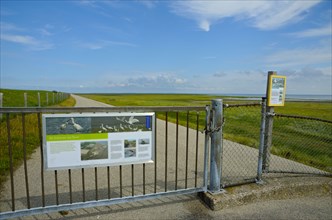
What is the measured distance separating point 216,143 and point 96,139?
75.2 inches

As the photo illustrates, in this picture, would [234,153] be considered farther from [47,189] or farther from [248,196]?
[47,189]

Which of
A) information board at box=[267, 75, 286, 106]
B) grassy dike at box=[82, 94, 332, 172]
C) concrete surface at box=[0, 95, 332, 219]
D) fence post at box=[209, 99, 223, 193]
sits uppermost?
information board at box=[267, 75, 286, 106]

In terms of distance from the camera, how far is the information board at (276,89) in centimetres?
428

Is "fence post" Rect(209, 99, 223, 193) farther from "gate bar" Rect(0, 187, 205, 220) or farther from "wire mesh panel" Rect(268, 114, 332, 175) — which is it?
"wire mesh panel" Rect(268, 114, 332, 175)

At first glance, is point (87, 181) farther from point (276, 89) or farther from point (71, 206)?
point (276, 89)

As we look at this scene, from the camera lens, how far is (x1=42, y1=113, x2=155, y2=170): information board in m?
3.06

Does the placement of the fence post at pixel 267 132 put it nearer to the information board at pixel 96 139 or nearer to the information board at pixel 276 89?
the information board at pixel 276 89

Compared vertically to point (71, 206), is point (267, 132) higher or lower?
higher

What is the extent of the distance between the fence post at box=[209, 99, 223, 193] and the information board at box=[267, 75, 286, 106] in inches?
46.0

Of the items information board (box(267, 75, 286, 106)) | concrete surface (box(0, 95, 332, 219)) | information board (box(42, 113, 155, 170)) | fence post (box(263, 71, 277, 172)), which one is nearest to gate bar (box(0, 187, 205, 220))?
concrete surface (box(0, 95, 332, 219))

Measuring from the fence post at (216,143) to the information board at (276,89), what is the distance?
1.17 metres

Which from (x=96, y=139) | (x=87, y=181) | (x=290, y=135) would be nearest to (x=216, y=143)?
(x=96, y=139)

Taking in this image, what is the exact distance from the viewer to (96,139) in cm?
323

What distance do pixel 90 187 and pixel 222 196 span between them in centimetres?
239
